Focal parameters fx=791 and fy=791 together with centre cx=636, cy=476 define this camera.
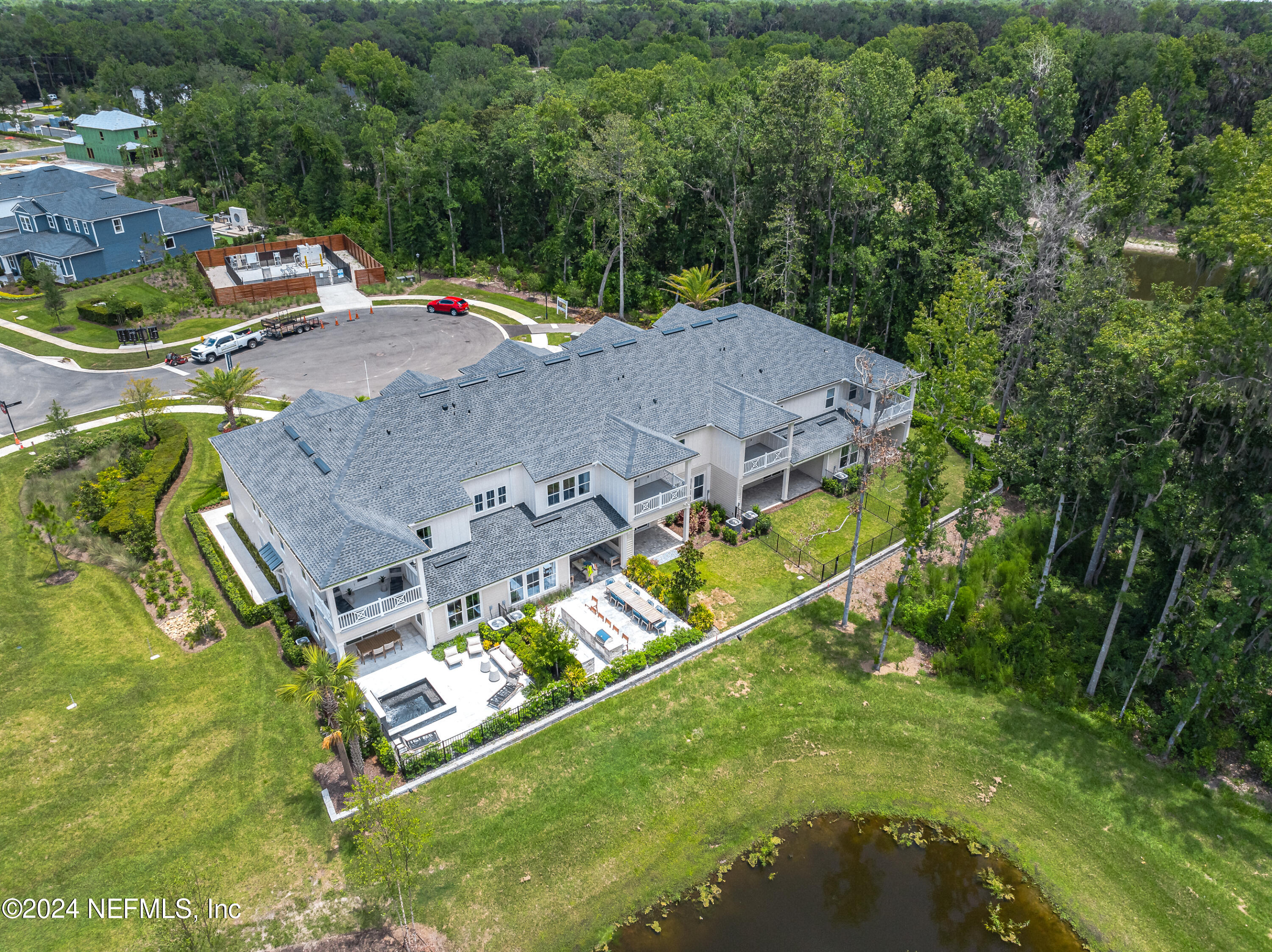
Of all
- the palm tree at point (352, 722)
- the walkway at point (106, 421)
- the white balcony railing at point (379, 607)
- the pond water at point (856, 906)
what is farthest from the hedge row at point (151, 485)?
the pond water at point (856, 906)

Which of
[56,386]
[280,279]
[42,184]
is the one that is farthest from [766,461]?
[42,184]

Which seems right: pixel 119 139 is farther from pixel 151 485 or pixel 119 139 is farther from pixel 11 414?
pixel 151 485

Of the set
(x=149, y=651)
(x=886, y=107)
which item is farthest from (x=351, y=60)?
(x=149, y=651)

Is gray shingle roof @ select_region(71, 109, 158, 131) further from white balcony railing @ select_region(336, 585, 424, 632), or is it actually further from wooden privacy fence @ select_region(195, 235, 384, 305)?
white balcony railing @ select_region(336, 585, 424, 632)

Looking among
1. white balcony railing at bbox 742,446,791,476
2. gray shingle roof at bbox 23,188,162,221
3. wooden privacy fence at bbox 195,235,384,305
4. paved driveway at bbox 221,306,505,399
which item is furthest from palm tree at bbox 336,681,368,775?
gray shingle roof at bbox 23,188,162,221

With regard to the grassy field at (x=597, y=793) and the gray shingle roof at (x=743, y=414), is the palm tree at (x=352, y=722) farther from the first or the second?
the gray shingle roof at (x=743, y=414)

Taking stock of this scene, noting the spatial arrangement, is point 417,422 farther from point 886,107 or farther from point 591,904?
point 886,107
